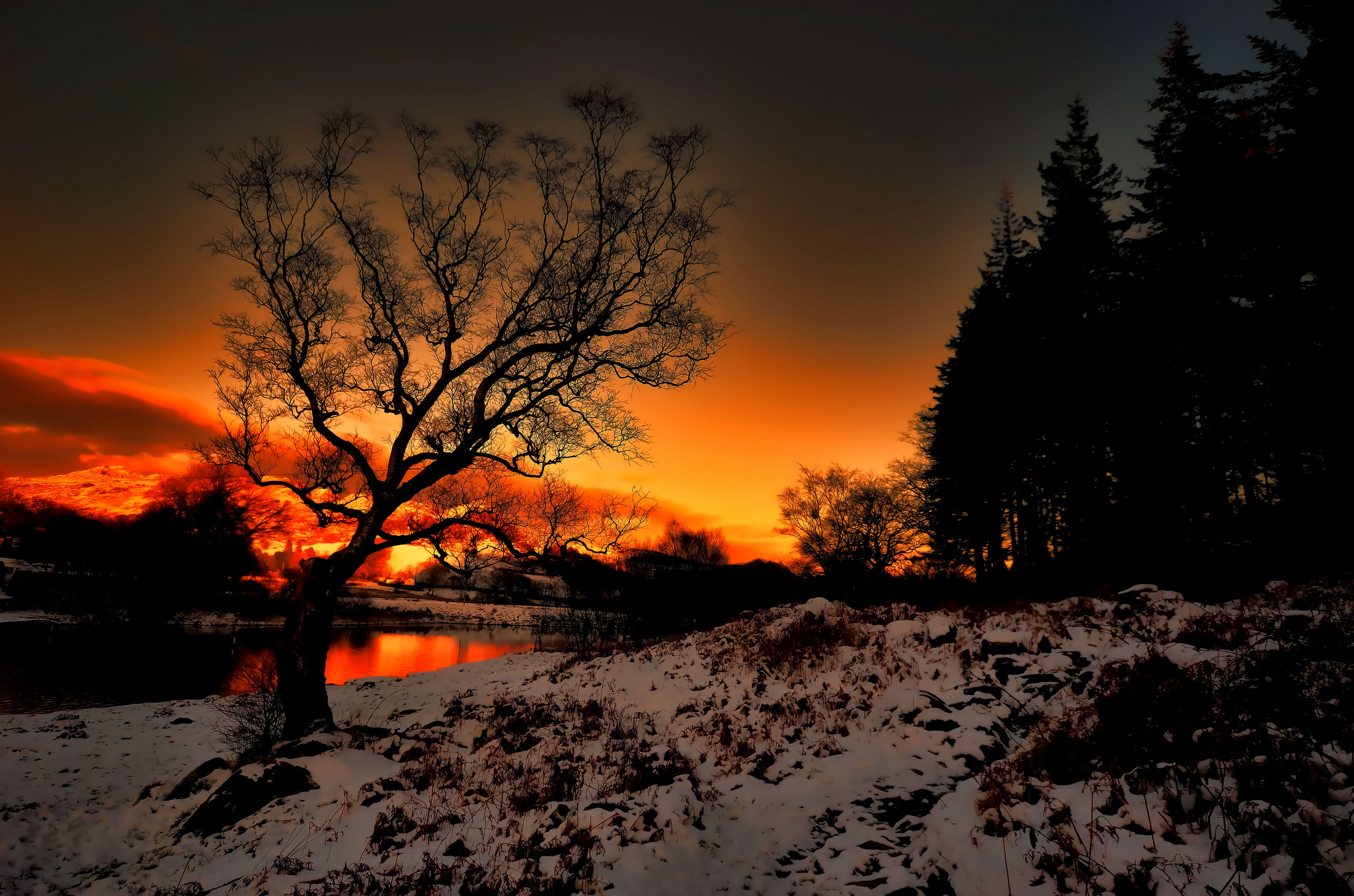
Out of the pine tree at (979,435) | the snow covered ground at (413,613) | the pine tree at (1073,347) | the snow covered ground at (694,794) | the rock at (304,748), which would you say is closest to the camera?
the snow covered ground at (694,794)

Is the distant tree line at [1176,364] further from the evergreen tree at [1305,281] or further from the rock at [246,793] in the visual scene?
the rock at [246,793]

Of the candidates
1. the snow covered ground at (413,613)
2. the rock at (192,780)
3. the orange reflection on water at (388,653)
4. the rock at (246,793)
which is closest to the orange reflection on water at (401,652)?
the orange reflection on water at (388,653)

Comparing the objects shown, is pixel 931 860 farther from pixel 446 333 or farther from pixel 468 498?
pixel 446 333

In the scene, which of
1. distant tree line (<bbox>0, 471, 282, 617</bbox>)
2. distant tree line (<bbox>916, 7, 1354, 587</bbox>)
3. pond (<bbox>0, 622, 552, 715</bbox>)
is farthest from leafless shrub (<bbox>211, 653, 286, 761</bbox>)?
distant tree line (<bbox>0, 471, 282, 617</bbox>)

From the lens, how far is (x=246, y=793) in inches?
326

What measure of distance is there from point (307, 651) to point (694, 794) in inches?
358

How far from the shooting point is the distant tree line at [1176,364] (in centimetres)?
1495

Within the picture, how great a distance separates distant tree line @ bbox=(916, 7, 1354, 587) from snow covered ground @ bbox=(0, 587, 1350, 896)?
8374 millimetres

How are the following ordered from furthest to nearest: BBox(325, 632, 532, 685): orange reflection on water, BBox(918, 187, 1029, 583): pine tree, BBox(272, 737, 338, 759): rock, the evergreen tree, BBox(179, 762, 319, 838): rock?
BBox(325, 632, 532, 685): orange reflection on water < BBox(918, 187, 1029, 583): pine tree < the evergreen tree < BBox(272, 737, 338, 759): rock < BBox(179, 762, 319, 838): rock

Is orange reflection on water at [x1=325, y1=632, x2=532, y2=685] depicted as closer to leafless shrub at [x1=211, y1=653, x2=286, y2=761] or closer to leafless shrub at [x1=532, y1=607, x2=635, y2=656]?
leafless shrub at [x1=532, y1=607, x2=635, y2=656]

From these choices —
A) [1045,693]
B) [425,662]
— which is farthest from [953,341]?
[425,662]

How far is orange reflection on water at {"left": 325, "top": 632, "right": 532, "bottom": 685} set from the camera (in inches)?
1230

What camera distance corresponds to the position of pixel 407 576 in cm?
9975

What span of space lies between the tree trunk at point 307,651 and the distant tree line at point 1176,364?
60.7ft
